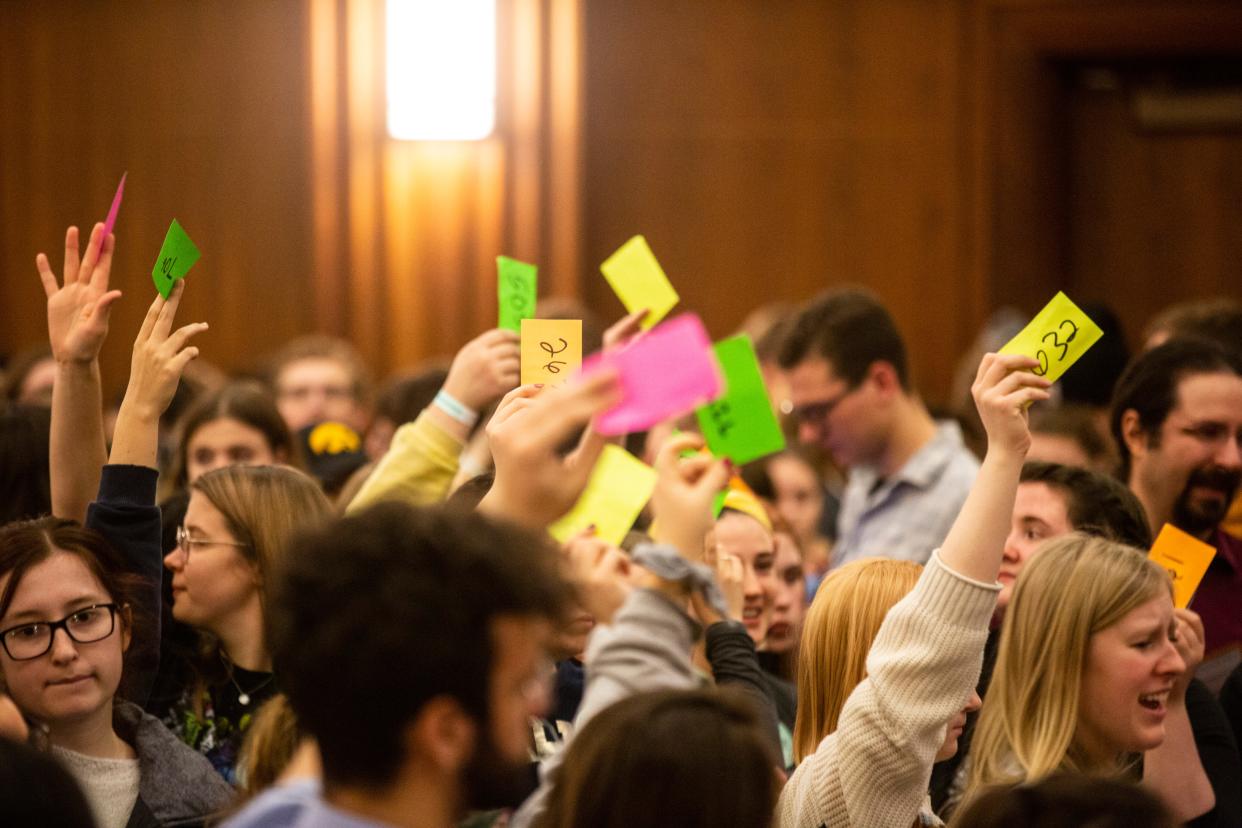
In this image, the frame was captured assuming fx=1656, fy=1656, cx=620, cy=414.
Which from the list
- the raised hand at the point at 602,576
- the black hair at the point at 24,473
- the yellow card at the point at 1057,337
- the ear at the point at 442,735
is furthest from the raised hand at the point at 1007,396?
the black hair at the point at 24,473

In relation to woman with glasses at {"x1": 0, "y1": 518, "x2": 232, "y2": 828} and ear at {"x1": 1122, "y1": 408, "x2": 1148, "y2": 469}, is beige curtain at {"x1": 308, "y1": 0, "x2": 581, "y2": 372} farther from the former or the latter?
woman with glasses at {"x1": 0, "y1": 518, "x2": 232, "y2": 828}

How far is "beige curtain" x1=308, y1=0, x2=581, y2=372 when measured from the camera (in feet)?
24.1

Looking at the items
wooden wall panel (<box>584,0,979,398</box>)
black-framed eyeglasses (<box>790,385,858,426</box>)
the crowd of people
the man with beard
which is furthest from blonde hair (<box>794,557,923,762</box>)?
wooden wall panel (<box>584,0,979,398</box>)

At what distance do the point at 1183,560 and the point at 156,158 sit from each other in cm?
588

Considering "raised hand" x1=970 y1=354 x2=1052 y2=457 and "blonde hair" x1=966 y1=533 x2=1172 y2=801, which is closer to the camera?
"raised hand" x1=970 y1=354 x2=1052 y2=457

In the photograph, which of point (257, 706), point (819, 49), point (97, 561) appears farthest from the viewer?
point (819, 49)

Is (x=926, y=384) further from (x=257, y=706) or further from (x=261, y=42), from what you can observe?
(x=257, y=706)

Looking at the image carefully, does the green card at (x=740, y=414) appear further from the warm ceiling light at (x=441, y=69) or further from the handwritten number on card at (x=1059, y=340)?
the warm ceiling light at (x=441, y=69)

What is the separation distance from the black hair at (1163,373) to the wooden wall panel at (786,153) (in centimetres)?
380

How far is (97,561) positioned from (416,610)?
1.24 meters

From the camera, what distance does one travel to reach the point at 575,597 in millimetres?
1841

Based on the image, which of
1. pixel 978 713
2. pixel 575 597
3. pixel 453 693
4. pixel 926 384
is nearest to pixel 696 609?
pixel 575 597

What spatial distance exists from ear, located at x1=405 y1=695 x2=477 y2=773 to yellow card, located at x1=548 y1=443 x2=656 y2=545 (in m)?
0.68

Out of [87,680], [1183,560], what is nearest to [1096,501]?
[1183,560]
